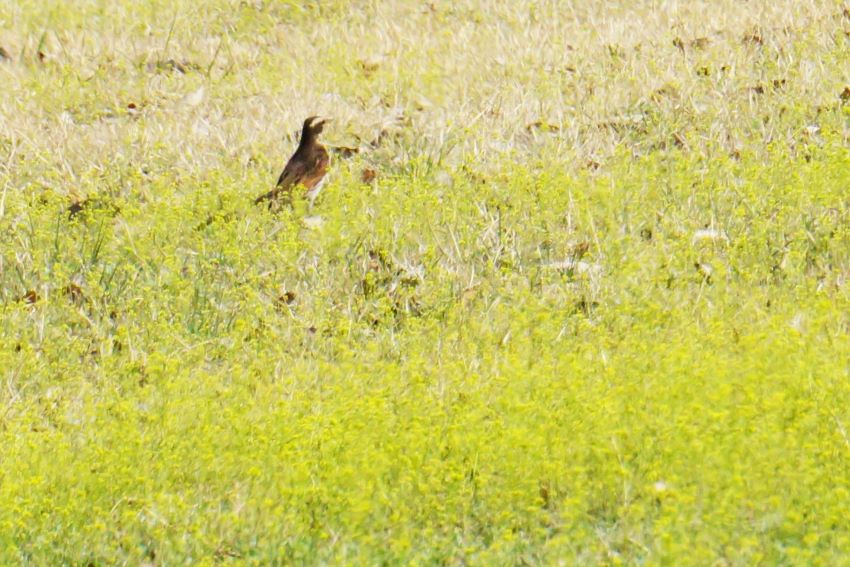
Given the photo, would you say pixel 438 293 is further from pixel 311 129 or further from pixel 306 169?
pixel 311 129

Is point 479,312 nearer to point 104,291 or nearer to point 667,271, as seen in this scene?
point 667,271

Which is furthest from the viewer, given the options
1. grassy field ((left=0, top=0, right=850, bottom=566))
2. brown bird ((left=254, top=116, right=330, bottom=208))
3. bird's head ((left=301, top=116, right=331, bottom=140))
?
bird's head ((left=301, top=116, right=331, bottom=140))

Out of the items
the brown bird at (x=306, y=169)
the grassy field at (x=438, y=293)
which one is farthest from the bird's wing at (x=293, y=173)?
the grassy field at (x=438, y=293)

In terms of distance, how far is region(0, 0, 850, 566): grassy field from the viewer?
3689 millimetres

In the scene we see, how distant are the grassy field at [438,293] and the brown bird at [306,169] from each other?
0.37ft

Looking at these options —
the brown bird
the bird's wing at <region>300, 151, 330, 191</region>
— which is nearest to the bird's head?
the brown bird

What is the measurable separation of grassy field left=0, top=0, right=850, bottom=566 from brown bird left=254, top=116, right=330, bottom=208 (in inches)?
4.4

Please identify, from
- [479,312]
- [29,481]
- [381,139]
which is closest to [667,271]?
[479,312]

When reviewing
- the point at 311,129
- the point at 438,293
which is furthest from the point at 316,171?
the point at 438,293

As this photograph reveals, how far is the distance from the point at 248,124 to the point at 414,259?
Answer: 1962 mm

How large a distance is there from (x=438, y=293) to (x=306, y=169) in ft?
4.07

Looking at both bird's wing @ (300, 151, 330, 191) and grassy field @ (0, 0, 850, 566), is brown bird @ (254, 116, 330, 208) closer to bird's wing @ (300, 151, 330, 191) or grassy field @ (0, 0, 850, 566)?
→ bird's wing @ (300, 151, 330, 191)

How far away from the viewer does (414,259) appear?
5527 millimetres

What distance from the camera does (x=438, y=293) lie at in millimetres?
5191
